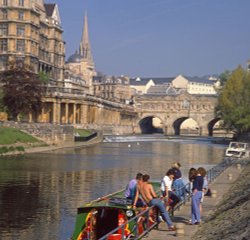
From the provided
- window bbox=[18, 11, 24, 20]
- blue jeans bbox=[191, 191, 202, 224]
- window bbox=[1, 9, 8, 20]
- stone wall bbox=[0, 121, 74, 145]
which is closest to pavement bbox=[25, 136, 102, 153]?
stone wall bbox=[0, 121, 74, 145]

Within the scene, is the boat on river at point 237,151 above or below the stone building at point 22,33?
below

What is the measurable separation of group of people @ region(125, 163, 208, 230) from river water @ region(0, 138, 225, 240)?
5540 mm

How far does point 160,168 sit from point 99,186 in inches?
807

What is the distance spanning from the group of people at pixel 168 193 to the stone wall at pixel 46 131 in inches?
2985

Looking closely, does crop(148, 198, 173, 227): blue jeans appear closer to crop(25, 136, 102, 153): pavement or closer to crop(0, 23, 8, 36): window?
crop(25, 136, 102, 153): pavement

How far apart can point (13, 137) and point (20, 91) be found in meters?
16.0

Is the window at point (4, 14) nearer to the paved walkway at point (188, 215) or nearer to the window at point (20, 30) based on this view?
the window at point (20, 30)

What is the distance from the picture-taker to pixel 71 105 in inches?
6142

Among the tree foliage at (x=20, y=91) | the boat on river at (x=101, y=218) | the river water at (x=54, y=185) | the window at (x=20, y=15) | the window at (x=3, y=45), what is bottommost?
the river water at (x=54, y=185)

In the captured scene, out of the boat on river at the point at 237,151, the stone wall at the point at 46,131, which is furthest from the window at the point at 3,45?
the boat on river at the point at 237,151

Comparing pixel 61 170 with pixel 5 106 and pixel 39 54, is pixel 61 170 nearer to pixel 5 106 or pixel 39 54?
pixel 5 106

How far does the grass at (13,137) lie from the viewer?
93606 mm

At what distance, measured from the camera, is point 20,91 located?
110750mm

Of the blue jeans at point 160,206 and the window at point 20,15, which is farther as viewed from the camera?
the window at point 20,15
